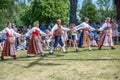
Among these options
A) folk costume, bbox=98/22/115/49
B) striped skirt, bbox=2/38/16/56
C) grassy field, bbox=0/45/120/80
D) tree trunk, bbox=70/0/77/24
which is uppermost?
tree trunk, bbox=70/0/77/24

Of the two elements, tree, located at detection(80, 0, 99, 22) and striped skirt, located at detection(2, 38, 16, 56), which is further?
tree, located at detection(80, 0, 99, 22)

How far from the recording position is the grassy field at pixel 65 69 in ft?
37.1

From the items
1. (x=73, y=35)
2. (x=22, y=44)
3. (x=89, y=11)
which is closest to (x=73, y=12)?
(x=73, y=35)

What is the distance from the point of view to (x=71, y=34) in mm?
21406

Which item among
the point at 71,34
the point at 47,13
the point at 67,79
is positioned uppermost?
the point at 47,13

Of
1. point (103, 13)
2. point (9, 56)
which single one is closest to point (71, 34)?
point (9, 56)

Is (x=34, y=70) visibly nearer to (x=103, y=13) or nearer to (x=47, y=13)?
(x=47, y=13)

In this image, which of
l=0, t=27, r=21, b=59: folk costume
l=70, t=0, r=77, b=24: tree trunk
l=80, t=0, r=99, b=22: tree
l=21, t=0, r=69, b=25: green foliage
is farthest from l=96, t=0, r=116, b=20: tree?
l=0, t=27, r=21, b=59: folk costume

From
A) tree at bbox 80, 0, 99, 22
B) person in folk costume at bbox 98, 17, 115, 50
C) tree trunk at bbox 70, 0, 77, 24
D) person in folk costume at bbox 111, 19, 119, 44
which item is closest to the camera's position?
person in folk costume at bbox 98, 17, 115, 50

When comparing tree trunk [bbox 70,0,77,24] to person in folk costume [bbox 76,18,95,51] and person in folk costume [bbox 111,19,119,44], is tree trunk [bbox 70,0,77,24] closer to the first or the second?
person in folk costume [bbox 111,19,119,44]

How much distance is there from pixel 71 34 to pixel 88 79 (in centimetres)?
1072

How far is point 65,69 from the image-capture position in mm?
12445

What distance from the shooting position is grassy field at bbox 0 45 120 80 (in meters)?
11.3

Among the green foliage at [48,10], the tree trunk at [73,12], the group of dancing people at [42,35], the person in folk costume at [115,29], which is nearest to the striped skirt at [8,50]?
the group of dancing people at [42,35]
